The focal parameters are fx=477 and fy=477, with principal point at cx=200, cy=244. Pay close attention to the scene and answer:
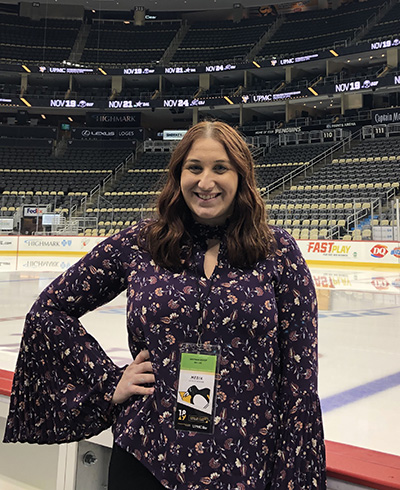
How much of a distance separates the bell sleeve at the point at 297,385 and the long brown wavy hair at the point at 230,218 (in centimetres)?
8

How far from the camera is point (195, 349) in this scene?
107 centimetres

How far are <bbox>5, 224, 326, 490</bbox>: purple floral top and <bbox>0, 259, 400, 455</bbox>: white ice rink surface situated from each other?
1.14 m

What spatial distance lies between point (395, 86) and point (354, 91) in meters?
1.88

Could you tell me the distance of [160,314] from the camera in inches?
43.6

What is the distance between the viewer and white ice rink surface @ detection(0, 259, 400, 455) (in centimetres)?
228

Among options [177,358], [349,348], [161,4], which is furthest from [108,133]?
[177,358]

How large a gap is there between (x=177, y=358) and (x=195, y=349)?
56mm

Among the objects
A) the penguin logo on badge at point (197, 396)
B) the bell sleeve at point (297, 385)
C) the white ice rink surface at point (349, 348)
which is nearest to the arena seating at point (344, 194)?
the white ice rink surface at point (349, 348)

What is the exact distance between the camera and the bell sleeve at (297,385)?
3.38 feet

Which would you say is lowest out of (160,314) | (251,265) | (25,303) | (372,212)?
(25,303)

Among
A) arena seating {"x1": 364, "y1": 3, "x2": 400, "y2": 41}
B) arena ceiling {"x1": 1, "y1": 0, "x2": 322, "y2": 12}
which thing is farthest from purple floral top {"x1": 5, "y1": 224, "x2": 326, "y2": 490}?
arena ceiling {"x1": 1, "y1": 0, "x2": 322, "y2": 12}

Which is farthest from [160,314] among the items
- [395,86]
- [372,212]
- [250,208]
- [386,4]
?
[386,4]

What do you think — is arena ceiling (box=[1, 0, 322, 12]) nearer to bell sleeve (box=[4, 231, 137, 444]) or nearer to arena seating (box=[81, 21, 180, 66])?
arena seating (box=[81, 21, 180, 66])

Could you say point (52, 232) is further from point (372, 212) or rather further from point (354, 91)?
point (354, 91)
